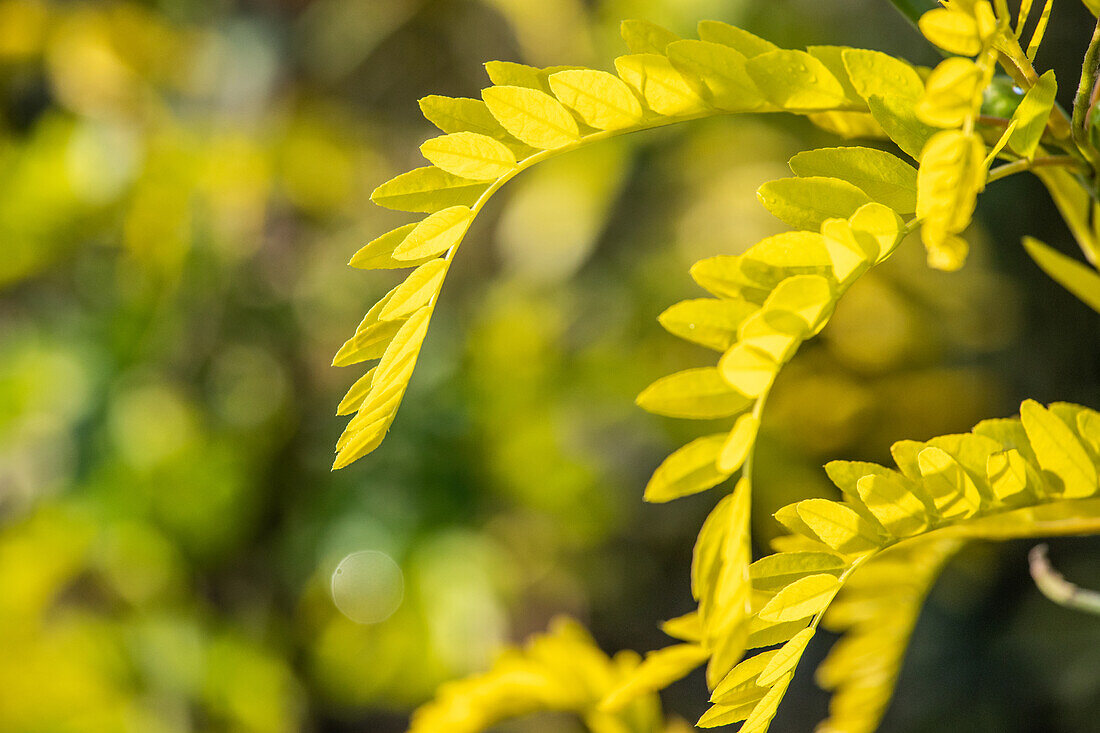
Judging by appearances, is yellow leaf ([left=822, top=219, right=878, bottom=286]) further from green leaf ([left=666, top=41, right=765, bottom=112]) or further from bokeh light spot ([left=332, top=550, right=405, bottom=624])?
bokeh light spot ([left=332, top=550, right=405, bottom=624])

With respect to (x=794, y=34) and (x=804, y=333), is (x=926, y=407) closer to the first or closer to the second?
(x=794, y=34)

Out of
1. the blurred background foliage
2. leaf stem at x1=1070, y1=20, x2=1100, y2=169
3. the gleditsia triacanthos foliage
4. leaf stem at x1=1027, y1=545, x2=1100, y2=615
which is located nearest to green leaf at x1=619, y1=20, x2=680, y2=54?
the gleditsia triacanthos foliage

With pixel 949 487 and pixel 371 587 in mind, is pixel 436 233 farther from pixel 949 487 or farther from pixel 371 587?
pixel 371 587

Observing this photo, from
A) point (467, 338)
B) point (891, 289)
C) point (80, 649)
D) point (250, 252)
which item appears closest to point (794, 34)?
point (891, 289)

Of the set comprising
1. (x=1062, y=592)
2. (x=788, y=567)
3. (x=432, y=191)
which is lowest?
(x=1062, y=592)

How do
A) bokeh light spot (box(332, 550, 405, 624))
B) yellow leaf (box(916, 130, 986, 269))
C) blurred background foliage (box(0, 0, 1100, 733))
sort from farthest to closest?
bokeh light spot (box(332, 550, 405, 624)), blurred background foliage (box(0, 0, 1100, 733)), yellow leaf (box(916, 130, 986, 269))

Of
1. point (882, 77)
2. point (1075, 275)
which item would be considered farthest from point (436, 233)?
point (1075, 275)
